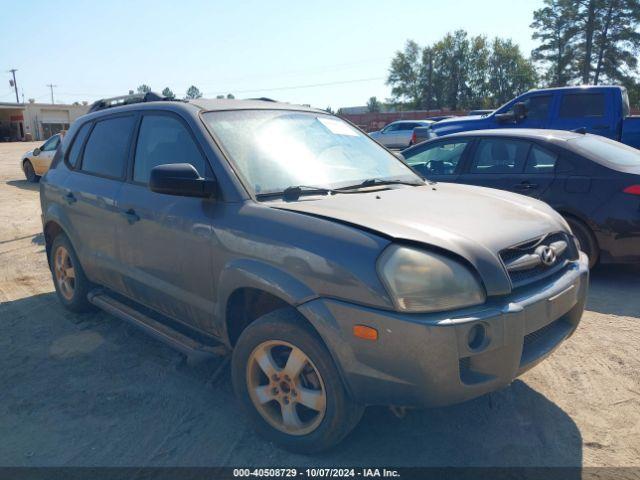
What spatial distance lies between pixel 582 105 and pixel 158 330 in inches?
356

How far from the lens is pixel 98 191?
4047 mm

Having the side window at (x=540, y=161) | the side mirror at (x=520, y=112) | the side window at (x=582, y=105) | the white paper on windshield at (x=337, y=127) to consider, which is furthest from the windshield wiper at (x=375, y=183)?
the side window at (x=582, y=105)

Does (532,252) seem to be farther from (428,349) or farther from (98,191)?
(98,191)

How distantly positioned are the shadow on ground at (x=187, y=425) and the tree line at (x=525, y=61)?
193 ft

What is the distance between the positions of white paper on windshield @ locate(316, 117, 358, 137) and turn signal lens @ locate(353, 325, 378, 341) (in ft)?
6.29

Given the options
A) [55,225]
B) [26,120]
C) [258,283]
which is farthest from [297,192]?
[26,120]

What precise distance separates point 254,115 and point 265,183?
0.71 meters

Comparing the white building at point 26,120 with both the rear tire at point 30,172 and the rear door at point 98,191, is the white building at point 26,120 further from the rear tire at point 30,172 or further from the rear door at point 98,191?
the rear door at point 98,191

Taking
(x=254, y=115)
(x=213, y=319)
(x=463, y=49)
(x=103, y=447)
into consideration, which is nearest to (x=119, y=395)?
(x=103, y=447)

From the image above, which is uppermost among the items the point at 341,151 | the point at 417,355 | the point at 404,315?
the point at 341,151

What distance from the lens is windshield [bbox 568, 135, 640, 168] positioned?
17.3 feet

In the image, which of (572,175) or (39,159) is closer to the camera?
(572,175)

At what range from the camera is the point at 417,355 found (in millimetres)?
2207

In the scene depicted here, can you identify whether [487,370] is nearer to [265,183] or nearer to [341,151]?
[265,183]
